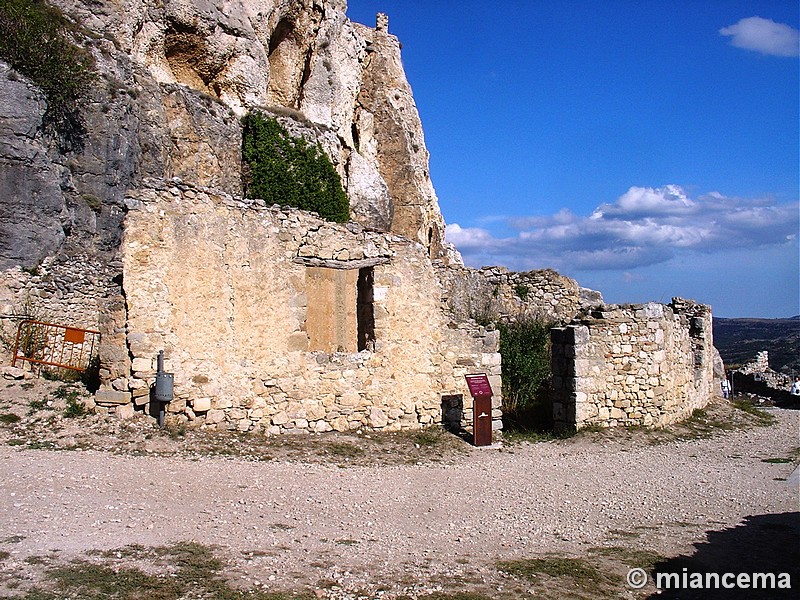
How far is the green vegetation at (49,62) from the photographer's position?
14688 millimetres

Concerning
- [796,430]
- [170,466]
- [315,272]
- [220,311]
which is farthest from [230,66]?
[796,430]

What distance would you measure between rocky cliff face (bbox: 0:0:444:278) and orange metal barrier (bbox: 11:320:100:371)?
7.39ft

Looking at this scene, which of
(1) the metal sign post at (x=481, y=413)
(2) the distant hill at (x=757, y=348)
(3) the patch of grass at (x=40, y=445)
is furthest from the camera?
(2) the distant hill at (x=757, y=348)

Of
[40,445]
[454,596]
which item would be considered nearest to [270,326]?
[40,445]

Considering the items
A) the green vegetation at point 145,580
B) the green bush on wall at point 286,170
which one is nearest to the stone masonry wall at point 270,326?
the green vegetation at point 145,580

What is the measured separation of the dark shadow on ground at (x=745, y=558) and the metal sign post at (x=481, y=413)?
4.43 metres

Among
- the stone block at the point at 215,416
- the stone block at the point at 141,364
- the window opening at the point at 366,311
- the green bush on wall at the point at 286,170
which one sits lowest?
the stone block at the point at 215,416

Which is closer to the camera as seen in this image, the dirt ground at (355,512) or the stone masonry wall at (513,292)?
the dirt ground at (355,512)

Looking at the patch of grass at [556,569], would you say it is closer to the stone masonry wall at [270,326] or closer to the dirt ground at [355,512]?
the dirt ground at [355,512]

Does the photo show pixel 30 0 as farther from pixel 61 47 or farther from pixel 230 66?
pixel 230 66

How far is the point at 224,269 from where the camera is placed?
956 cm

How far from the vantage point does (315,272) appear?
15719mm

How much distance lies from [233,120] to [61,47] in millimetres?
6764

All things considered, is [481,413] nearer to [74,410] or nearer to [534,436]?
[534,436]
